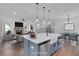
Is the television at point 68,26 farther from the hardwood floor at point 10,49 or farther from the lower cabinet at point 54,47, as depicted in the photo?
the hardwood floor at point 10,49

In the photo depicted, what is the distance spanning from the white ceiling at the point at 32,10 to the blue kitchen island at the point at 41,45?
39 cm

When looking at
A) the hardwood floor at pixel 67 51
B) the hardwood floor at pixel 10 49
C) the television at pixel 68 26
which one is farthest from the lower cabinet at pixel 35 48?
the television at pixel 68 26

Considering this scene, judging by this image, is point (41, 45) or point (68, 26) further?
point (68, 26)

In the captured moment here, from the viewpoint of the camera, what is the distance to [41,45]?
234cm

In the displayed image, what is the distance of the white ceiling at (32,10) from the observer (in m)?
2.38

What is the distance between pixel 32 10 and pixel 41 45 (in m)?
0.73

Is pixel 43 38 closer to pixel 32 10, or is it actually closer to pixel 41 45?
pixel 41 45

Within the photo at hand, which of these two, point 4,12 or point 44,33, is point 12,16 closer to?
point 4,12

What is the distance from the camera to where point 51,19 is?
95.4 inches

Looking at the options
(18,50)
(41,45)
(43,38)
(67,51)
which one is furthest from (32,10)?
(67,51)

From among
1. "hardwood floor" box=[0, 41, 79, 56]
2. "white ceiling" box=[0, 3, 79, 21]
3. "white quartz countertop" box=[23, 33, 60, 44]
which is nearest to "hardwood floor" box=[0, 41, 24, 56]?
"hardwood floor" box=[0, 41, 79, 56]

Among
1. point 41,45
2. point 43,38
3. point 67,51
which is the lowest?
point 67,51

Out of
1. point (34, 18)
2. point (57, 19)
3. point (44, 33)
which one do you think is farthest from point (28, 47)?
point (57, 19)

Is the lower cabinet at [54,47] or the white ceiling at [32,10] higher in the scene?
the white ceiling at [32,10]
